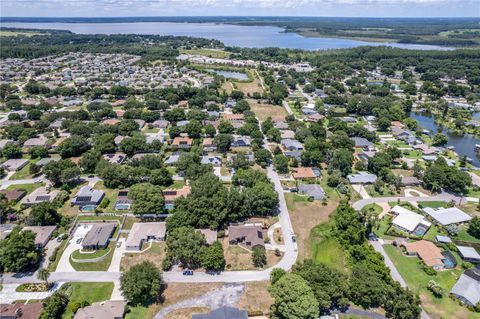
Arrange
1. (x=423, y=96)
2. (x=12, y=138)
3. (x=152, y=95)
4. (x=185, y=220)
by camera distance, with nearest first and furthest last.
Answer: (x=185, y=220) < (x=12, y=138) < (x=152, y=95) < (x=423, y=96)

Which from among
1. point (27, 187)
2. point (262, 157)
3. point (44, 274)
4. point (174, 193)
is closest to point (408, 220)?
point (262, 157)

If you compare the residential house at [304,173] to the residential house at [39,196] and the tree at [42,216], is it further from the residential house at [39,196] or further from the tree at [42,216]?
the residential house at [39,196]

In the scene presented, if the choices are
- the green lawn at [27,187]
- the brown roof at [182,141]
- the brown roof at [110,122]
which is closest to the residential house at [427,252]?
the brown roof at [182,141]

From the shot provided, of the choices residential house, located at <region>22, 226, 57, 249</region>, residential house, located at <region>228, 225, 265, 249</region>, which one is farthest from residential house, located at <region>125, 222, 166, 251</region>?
residential house, located at <region>22, 226, 57, 249</region>

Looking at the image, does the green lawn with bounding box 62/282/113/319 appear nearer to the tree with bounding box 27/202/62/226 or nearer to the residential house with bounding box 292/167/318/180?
the tree with bounding box 27/202/62/226

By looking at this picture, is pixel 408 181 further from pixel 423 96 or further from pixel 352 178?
pixel 423 96

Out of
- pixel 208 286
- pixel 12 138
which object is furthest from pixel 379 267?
pixel 12 138
